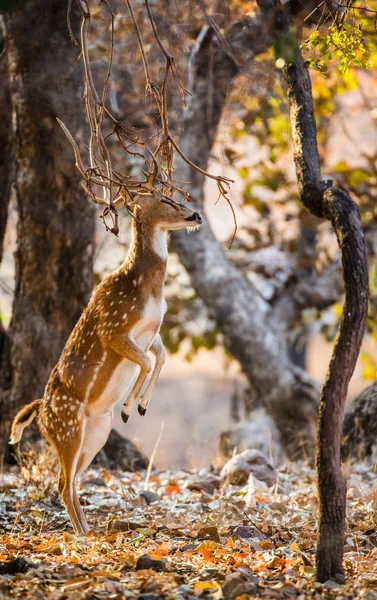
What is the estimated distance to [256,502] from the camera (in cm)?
572

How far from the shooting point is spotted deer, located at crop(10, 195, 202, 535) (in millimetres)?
4840

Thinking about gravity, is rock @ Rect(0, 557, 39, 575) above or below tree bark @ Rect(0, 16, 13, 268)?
below

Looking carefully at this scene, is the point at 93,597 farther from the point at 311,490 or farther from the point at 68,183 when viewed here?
the point at 68,183

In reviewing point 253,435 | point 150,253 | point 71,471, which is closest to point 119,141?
point 150,253

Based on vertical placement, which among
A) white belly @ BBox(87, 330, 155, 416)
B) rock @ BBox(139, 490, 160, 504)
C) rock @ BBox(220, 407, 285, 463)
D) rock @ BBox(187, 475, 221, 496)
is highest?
rock @ BBox(220, 407, 285, 463)

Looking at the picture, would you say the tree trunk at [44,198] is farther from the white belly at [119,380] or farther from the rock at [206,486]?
the white belly at [119,380]

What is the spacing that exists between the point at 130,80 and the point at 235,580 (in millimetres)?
7031

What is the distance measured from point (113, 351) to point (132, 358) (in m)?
0.22

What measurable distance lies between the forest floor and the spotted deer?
0.49 metres

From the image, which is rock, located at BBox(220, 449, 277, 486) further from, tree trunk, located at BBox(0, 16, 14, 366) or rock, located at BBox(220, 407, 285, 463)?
rock, located at BBox(220, 407, 285, 463)

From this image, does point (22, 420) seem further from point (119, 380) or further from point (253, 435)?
point (253, 435)

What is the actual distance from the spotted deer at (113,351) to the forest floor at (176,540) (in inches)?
19.2

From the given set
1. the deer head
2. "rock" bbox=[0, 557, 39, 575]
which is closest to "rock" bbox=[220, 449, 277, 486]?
the deer head

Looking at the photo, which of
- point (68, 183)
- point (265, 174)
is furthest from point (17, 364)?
point (265, 174)
